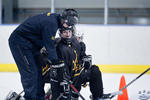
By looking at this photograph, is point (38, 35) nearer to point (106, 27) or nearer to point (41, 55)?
point (41, 55)

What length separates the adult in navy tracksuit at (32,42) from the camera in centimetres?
270

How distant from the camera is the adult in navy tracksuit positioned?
8.86ft

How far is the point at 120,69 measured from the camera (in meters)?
5.31

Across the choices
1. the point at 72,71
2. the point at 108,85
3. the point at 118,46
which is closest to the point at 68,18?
the point at 72,71

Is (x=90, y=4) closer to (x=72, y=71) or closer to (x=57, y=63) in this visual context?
(x=72, y=71)

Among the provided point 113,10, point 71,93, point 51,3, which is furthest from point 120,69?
point 71,93

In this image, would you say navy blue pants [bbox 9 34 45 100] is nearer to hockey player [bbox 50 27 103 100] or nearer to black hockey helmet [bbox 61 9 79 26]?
hockey player [bbox 50 27 103 100]

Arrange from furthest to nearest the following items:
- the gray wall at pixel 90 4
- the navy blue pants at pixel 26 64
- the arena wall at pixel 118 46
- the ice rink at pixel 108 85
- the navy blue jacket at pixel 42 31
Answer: the gray wall at pixel 90 4 → the arena wall at pixel 118 46 → the ice rink at pixel 108 85 → the navy blue pants at pixel 26 64 → the navy blue jacket at pixel 42 31

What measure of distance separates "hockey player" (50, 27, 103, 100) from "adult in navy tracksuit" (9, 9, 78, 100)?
0.14m

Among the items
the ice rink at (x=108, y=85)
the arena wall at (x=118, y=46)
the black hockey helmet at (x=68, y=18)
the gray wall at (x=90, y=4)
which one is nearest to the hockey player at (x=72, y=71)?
the black hockey helmet at (x=68, y=18)

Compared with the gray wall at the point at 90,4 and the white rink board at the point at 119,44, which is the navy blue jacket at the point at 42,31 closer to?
the white rink board at the point at 119,44

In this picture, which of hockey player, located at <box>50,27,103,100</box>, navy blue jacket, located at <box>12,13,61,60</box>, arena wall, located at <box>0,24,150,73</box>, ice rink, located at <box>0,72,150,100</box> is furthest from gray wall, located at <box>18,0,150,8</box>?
navy blue jacket, located at <box>12,13,61,60</box>

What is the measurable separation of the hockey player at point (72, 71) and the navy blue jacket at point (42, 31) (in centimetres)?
18

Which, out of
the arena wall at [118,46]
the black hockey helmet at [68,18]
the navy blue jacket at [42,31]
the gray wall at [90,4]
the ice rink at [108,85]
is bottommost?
the ice rink at [108,85]
